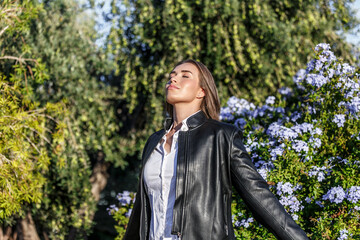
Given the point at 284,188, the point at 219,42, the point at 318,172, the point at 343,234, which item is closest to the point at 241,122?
the point at 318,172

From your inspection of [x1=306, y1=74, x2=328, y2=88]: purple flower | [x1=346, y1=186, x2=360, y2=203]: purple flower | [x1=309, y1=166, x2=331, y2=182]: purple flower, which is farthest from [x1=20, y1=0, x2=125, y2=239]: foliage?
[x1=346, y1=186, x2=360, y2=203]: purple flower

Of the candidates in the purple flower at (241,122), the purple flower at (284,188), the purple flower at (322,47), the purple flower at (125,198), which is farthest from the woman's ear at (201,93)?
the purple flower at (125,198)

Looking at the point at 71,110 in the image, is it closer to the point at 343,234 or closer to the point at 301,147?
the point at 301,147

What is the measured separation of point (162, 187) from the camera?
195 cm

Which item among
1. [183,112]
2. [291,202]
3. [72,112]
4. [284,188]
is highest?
[72,112]

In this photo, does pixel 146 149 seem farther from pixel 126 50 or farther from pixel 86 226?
pixel 126 50

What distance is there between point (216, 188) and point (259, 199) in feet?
0.65

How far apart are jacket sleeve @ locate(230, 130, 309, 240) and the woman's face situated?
13.8 inches

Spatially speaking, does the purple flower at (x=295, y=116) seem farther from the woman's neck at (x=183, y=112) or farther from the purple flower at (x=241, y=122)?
the woman's neck at (x=183, y=112)

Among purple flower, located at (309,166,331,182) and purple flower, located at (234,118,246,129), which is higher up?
purple flower, located at (234,118,246,129)

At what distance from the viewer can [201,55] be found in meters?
6.85

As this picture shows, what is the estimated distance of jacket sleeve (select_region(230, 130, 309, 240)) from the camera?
1703 millimetres

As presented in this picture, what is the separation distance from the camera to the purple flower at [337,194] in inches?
116

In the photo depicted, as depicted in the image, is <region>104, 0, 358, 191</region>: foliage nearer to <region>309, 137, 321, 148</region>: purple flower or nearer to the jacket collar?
<region>309, 137, 321, 148</region>: purple flower
